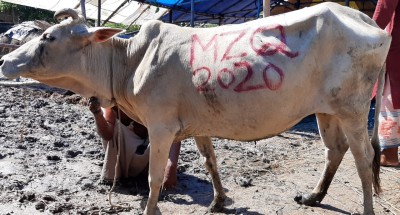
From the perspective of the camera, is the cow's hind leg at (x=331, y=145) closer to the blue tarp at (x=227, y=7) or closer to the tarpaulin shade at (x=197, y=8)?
the tarpaulin shade at (x=197, y=8)

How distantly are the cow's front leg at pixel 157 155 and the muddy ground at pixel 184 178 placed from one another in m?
0.51

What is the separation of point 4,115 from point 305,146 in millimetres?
4789

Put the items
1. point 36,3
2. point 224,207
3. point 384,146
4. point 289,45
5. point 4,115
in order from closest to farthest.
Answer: point 289,45 < point 224,207 < point 384,146 < point 4,115 < point 36,3

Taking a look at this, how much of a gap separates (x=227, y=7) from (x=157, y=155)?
837 centimetres

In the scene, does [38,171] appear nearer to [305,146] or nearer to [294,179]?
[294,179]

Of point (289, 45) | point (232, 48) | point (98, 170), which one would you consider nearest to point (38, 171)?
point (98, 170)

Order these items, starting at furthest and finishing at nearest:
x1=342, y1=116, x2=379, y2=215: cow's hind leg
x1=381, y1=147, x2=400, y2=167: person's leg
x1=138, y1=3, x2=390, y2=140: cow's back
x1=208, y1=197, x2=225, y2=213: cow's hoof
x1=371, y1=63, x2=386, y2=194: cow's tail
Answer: x1=381, y1=147, x2=400, y2=167: person's leg < x1=208, y1=197, x2=225, y2=213: cow's hoof < x1=371, y1=63, x2=386, y2=194: cow's tail < x1=342, y1=116, x2=379, y2=215: cow's hind leg < x1=138, y1=3, x2=390, y2=140: cow's back

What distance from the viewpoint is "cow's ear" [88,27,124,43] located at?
392 centimetres

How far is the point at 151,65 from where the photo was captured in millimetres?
3920

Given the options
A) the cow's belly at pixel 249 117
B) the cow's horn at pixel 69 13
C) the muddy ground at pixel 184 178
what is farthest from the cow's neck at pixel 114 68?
the muddy ground at pixel 184 178

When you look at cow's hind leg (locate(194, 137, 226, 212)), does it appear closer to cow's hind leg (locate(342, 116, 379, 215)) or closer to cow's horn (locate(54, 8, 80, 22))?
cow's hind leg (locate(342, 116, 379, 215))

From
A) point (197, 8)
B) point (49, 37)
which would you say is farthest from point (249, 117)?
point (197, 8)

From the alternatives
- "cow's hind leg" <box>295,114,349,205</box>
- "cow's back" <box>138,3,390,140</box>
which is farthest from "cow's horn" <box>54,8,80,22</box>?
"cow's hind leg" <box>295,114,349,205</box>

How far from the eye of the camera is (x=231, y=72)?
3779 mm
